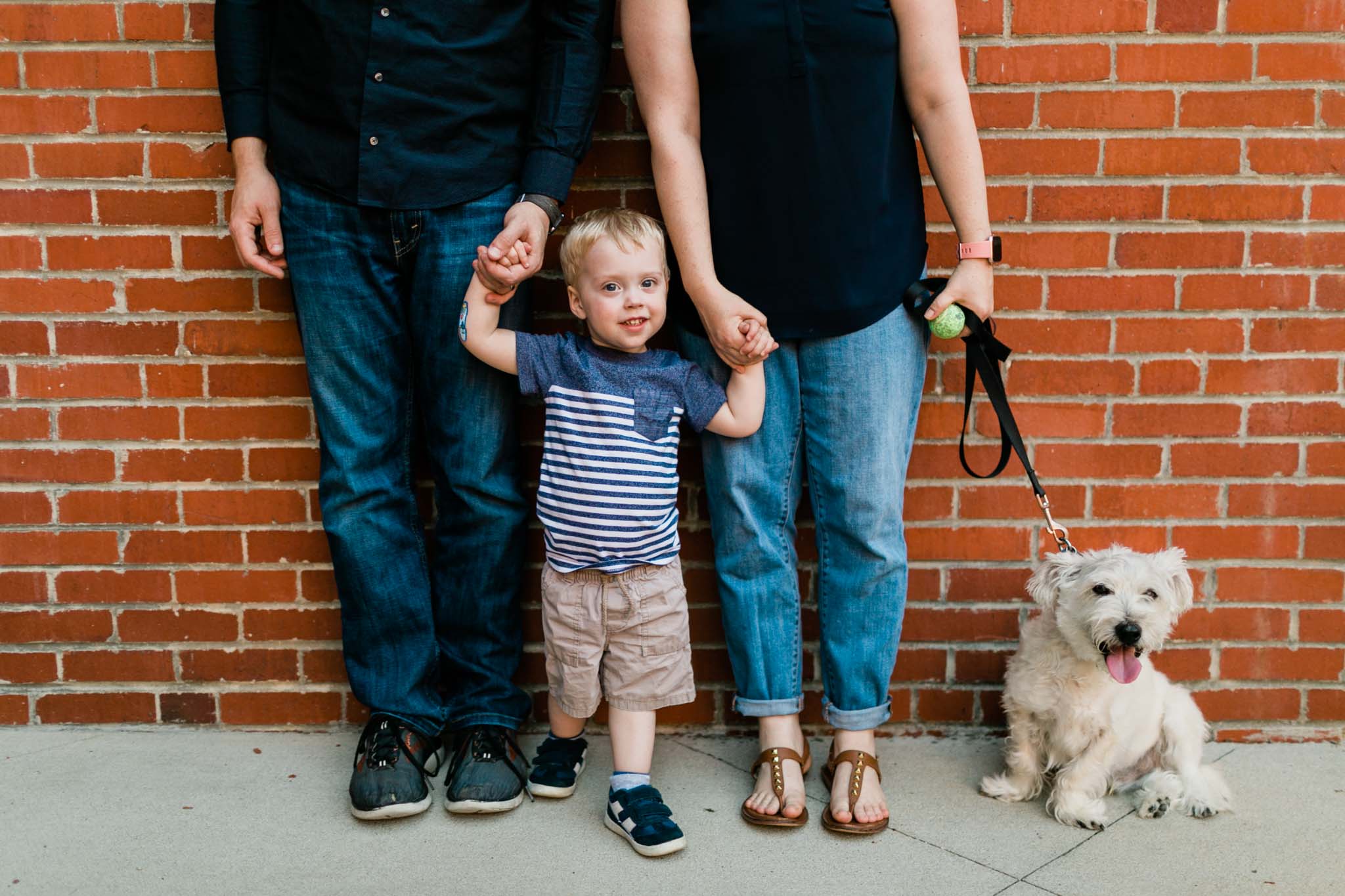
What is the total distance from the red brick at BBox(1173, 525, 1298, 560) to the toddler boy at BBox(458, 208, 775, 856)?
1.20 metres

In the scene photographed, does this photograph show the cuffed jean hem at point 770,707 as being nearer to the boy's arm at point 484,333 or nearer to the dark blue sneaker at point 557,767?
the dark blue sneaker at point 557,767

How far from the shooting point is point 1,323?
2760 millimetres

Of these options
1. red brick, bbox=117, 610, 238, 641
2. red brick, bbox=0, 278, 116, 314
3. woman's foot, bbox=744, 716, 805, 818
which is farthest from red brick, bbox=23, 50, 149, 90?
woman's foot, bbox=744, 716, 805, 818

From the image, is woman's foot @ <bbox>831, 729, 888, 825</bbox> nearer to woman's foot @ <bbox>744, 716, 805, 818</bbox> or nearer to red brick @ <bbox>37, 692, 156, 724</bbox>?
woman's foot @ <bbox>744, 716, 805, 818</bbox>

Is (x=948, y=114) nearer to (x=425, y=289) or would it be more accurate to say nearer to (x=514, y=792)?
(x=425, y=289)

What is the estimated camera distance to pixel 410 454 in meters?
2.70

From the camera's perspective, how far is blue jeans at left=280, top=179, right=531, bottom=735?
2447 millimetres

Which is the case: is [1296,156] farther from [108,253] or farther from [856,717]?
[108,253]

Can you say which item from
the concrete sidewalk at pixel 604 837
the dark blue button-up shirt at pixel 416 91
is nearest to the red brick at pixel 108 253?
the dark blue button-up shirt at pixel 416 91

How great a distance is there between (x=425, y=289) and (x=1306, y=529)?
2.19m

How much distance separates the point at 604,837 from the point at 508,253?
126cm

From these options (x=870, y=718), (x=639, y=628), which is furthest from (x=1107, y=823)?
(x=639, y=628)

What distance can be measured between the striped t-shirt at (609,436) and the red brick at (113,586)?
1.14m

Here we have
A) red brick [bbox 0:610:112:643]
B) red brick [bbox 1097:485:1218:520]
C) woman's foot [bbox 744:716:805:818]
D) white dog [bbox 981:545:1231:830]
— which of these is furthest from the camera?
red brick [bbox 0:610:112:643]
